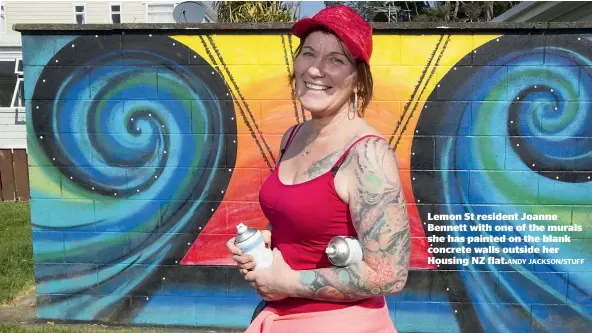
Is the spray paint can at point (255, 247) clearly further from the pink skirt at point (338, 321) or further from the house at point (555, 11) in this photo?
the house at point (555, 11)

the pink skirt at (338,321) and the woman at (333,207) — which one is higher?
the woman at (333,207)

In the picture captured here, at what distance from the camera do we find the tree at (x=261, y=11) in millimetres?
6918

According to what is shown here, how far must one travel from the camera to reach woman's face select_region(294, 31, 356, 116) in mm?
1769

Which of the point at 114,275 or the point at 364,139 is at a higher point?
the point at 364,139

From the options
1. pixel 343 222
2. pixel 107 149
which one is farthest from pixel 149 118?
pixel 343 222

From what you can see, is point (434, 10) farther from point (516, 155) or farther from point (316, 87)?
point (316, 87)

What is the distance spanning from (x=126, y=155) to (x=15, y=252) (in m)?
3.69

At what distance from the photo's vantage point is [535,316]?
176 inches

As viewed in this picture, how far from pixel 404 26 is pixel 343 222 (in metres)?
2.90

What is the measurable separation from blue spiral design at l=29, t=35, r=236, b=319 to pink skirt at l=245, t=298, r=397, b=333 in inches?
110

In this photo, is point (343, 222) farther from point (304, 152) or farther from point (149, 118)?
point (149, 118)

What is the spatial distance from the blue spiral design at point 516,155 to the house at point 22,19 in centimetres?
1218

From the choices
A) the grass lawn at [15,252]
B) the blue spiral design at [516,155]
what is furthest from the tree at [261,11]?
the grass lawn at [15,252]

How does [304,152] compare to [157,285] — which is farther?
[157,285]
